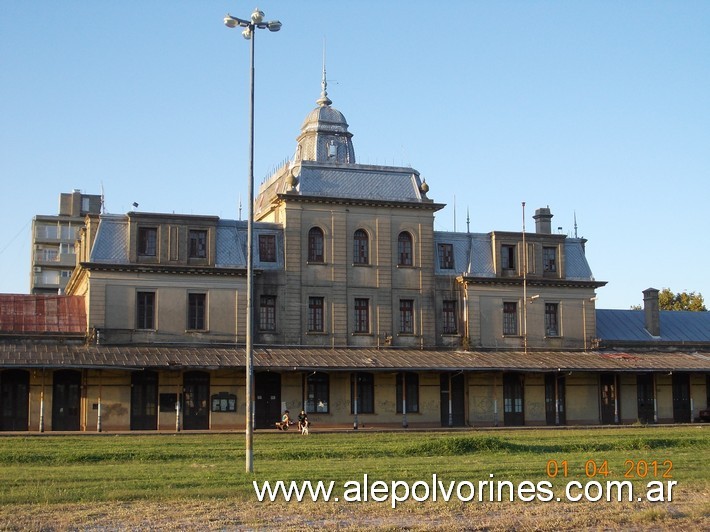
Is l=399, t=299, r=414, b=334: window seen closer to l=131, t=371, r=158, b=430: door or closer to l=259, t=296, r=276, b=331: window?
l=259, t=296, r=276, b=331: window

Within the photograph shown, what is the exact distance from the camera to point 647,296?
5750 centimetres

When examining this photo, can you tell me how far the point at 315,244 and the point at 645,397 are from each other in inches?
726

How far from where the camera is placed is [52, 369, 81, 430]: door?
44.2 m

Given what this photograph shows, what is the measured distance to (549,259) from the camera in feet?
175

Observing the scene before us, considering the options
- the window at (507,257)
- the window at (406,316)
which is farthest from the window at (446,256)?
the window at (406,316)

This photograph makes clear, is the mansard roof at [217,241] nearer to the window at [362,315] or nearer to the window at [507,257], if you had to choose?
the window at [362,315]

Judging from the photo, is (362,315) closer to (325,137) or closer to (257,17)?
(325,137)

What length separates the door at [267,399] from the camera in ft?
153

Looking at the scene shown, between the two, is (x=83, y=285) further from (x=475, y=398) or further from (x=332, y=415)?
(x=475, y=398)

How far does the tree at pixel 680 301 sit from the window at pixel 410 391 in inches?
1339

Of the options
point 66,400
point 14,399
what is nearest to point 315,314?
point 66,400

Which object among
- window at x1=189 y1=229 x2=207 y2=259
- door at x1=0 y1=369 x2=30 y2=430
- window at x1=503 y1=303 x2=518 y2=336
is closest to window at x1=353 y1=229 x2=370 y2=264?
window at x1=189 y1=229 x2=207 y2=259

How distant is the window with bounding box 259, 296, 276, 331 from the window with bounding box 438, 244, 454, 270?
8818 mm

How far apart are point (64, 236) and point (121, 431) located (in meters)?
61.7
